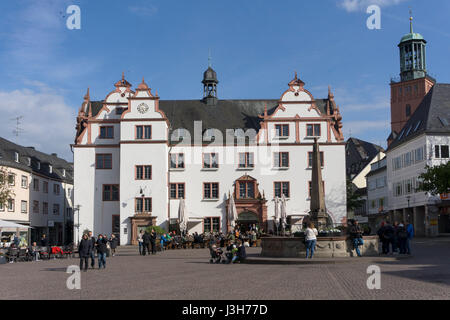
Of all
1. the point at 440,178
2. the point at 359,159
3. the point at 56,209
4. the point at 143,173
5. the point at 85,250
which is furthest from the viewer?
the point at 359,159

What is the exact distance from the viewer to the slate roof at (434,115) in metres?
58.4

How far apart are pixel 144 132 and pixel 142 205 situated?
6.78 m

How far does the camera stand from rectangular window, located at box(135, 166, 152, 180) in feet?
167

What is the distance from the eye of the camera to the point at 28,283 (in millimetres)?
17766

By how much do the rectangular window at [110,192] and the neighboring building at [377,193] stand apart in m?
38.4

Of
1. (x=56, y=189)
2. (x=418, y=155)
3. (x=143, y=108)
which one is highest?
(x=143, y=108)

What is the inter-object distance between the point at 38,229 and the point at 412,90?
225 feet

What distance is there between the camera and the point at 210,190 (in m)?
52.3

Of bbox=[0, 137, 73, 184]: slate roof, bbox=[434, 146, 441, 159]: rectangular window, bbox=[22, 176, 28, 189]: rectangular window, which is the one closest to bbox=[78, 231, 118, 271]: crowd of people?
bbox=[0, 137, 73, 184]: slate roof

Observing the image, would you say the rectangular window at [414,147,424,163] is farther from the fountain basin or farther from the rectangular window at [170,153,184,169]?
the fountain basin

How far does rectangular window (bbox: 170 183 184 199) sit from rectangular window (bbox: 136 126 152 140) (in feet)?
17.0

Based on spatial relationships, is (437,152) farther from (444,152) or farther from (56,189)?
(56,189)

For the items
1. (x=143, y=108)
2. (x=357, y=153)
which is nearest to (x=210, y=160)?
(x=143, y=108)
